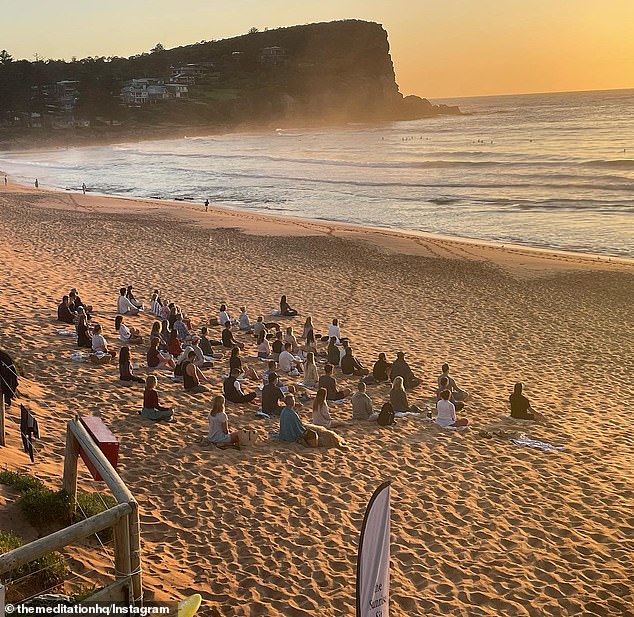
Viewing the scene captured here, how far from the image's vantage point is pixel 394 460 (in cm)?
955

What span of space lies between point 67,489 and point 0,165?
7553cm

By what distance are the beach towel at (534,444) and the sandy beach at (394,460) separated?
0.68ft

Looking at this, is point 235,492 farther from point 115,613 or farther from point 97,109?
point 97,109

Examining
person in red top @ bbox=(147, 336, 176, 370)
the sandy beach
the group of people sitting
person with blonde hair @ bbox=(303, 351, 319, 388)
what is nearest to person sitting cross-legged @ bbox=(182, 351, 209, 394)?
the group of people sitting

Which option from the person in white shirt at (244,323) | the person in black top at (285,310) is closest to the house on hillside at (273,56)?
the person in black top at (285,310)

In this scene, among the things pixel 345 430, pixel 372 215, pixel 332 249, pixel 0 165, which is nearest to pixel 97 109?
pixel 0 165

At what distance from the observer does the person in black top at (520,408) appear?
11.2 metres

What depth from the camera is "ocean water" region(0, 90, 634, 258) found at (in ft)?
115

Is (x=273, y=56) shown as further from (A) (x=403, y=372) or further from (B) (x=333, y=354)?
(A) (x=403, y=372)

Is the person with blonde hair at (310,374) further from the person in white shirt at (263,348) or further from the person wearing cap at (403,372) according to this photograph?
the person in white shirt at (263,348)

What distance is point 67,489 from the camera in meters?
6.23

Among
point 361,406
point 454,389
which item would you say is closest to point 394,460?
point 361,406

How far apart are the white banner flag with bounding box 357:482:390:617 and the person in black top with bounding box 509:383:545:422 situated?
744 centimetres

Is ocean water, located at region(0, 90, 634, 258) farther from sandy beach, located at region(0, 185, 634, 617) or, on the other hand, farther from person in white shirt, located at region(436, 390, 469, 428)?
person in white shirt, located at region(436, 390, 469, 428)
